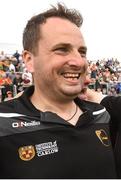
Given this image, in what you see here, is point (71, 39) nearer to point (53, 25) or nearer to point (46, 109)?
point (53, 25)

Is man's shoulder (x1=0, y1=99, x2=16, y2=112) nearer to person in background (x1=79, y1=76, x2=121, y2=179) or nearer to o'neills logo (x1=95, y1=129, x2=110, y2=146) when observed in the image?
o'neills logo (x1=95, y1=129, x2=110, y2=146)

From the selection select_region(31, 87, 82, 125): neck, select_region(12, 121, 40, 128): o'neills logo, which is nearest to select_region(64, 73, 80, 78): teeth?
select_region(31, 87, 82, 125): neck

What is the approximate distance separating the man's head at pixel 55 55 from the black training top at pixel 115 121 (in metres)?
0.47

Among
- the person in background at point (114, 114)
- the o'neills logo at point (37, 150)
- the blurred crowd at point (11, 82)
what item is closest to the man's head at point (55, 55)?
the o'neills logo at point (37, 150)

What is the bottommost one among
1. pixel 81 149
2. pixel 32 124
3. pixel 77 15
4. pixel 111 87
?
pixel 111 87

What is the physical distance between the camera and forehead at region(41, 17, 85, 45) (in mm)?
1694

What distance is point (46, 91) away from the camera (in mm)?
1734

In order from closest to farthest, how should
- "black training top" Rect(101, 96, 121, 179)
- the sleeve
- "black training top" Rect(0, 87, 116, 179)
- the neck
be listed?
"black training top" Rect(0, 87, 116, 179) < the neck < "black training top" Rect(101, 96, 121, 179) < the sleeve

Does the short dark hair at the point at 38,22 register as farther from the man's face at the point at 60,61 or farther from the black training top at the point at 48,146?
the black training top at the point at 48,146

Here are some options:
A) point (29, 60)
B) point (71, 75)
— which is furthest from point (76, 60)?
point (29, 60)

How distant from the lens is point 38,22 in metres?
1.79

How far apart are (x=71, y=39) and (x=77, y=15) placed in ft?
0.89

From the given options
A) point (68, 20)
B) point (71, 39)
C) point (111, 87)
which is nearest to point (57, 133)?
point (71, 39)

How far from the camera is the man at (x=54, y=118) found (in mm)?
1523
